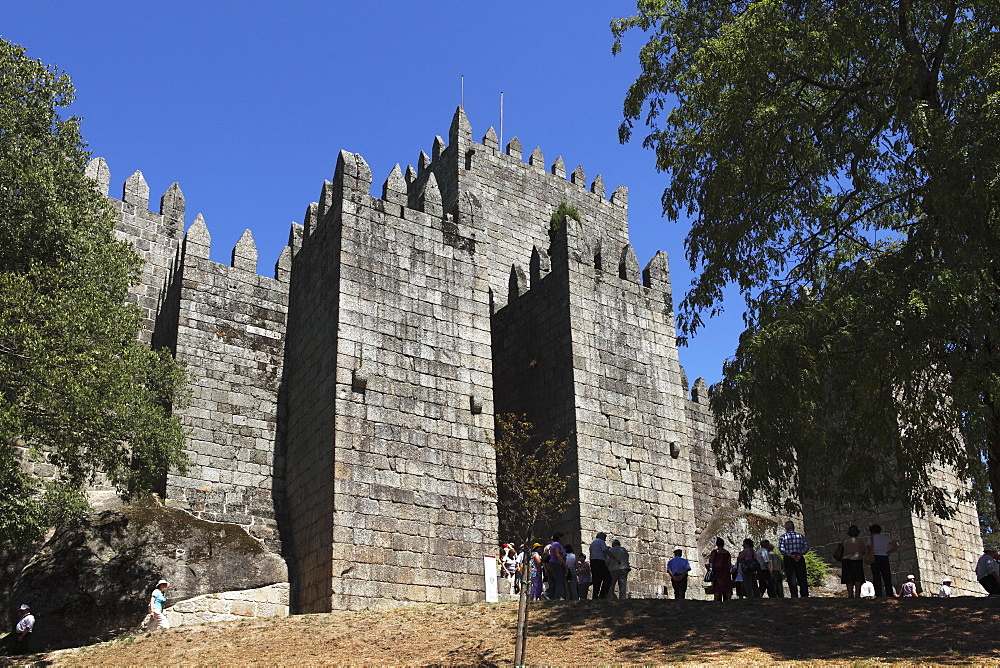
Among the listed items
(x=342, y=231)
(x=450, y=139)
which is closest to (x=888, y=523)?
(x=342, y=231)

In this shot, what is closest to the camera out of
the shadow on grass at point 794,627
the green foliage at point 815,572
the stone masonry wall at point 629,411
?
the shadow on grass at point 794,627

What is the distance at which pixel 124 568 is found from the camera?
14414 mm

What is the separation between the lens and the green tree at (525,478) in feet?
51.2

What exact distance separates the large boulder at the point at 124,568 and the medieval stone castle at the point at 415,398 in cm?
80

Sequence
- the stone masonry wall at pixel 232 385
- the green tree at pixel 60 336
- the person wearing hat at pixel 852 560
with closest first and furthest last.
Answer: the green tree at pixel 60 336, the person wearing hat at pixel 852 560, the stone masonry wall at pixel 232 385

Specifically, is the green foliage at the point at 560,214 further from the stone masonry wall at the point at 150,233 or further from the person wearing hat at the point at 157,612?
the person wearing hat at the point at 157,612

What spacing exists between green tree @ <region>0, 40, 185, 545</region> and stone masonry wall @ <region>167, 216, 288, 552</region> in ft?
4.71

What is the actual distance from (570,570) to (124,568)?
7.01 metres

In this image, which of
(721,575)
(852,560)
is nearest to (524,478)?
(721,575)

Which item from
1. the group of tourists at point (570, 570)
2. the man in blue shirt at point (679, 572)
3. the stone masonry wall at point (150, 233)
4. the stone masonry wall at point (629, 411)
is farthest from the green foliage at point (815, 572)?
the stone masonry wall at point (150, 233)

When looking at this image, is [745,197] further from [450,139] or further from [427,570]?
[450,139]

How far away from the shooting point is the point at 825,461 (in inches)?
481

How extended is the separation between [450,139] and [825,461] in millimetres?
16951

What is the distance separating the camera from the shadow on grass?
10.5 m
